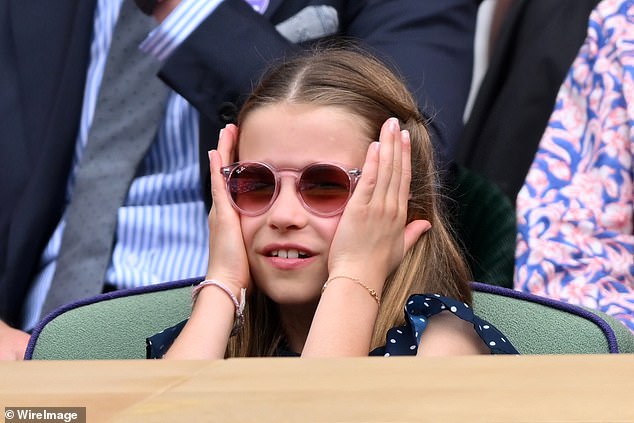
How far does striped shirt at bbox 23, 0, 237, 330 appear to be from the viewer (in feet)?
6.28

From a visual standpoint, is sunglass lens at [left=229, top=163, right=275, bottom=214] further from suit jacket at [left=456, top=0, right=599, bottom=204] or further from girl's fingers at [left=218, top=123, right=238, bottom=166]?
suit jacket at [left=456, top=0, right=599, bottom=204]

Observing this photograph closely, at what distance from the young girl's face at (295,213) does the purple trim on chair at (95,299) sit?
0.40 ft

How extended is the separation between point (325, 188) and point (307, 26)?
595 mm

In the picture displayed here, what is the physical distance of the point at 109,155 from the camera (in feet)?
6.72

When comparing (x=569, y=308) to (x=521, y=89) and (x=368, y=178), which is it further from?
(x=521, y=89)

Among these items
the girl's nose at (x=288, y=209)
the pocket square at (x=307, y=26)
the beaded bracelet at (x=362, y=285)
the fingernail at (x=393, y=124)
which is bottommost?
the beaded bracelet at (x=362, y=285)

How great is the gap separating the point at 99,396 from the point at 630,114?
5.21ft

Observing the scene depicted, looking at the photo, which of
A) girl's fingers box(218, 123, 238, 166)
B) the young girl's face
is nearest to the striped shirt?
girl's fingers box(218, 123, 238, 166)

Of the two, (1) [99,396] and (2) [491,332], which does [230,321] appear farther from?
(1) [99,396]

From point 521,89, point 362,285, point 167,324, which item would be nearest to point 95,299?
point 167,324

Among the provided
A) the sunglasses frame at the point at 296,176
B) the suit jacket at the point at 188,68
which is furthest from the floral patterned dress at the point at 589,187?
the sunglasses frame at the point at 296,176

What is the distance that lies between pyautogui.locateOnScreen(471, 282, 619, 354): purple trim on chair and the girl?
0.13 feet

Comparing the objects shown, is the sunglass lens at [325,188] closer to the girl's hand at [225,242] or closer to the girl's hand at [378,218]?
the girl's hand at [378,218]

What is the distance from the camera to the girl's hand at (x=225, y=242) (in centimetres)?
159
